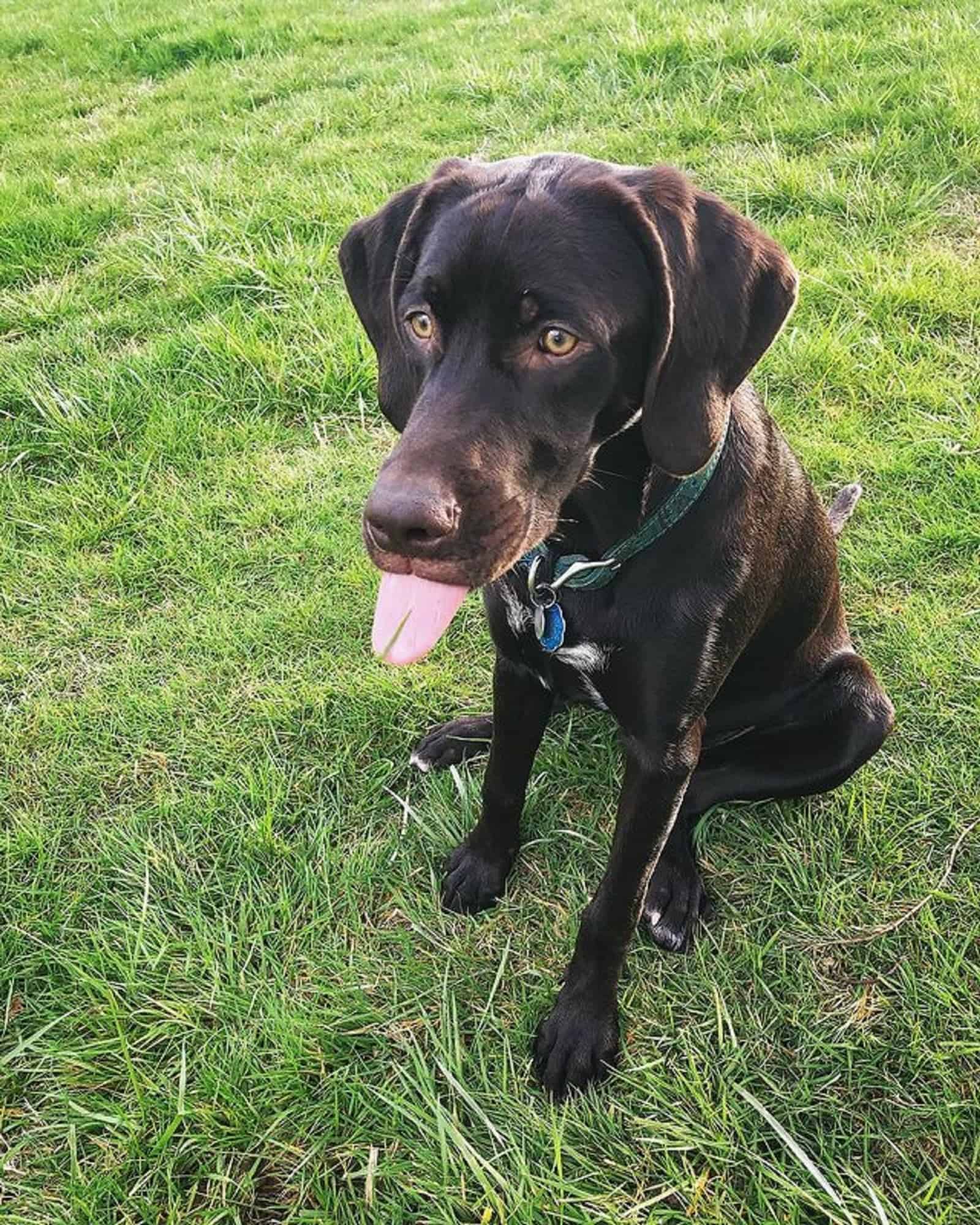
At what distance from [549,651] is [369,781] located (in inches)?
35.2

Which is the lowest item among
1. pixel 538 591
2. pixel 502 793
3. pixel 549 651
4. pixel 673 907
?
pixel 673 907

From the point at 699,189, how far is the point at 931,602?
1.64 metres

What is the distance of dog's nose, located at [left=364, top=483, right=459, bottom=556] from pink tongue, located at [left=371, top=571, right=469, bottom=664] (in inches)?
5.4

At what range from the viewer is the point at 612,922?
2.01 m

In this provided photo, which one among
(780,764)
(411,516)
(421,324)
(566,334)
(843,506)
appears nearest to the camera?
(411,516)

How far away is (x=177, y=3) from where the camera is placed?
780 cm

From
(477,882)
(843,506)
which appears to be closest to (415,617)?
(477,882)

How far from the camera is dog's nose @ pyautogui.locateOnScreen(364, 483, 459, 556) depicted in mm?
1509

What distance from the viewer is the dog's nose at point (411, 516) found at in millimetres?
1509

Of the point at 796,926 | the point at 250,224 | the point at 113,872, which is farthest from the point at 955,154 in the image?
the point at 113,872

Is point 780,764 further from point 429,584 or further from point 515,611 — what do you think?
point 429,584

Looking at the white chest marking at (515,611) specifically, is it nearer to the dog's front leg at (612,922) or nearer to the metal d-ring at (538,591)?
the metal d-ring at (538,591)

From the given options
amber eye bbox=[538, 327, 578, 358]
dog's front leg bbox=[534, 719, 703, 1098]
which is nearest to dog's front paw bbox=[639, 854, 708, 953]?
dog's front leg bbox=[534, 719, 703, 1098]

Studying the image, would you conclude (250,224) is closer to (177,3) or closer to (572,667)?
(572,667)
